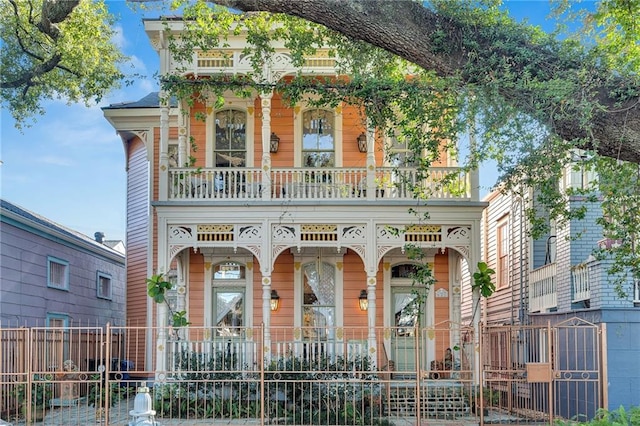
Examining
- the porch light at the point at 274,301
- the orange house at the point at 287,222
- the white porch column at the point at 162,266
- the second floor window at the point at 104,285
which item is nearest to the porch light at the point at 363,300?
the orange house at the point at 287,222

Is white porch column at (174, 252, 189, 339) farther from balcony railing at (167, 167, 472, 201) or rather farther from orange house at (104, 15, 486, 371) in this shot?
balcony railing at (167, 167, 472, 201)

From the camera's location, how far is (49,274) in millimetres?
18141

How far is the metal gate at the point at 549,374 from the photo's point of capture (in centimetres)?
1041

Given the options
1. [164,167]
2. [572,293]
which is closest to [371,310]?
[572,293]

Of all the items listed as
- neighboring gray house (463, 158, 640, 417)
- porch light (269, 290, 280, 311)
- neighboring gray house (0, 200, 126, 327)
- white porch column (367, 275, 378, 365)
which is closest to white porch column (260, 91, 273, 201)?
porch light (269, 290, 280, 311)

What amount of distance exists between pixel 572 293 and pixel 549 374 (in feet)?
12.6

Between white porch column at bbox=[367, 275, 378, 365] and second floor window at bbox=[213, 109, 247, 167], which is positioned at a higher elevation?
second floor window at bbox=[213, 109, 247, 167]

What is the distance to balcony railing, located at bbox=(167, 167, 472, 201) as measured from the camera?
14984mm

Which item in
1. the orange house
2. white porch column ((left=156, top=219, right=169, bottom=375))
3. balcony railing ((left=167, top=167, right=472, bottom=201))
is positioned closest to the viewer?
white porch column ((left=156, top=219, right=169, bottom=375))

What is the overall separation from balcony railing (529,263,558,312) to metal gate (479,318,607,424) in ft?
2.28

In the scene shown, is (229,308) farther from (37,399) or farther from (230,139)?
(37,399)

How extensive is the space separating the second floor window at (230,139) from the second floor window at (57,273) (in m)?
5.37

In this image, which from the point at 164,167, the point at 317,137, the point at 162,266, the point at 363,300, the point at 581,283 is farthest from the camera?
the point at 317,137

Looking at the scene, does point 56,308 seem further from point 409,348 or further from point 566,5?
point 566,5
